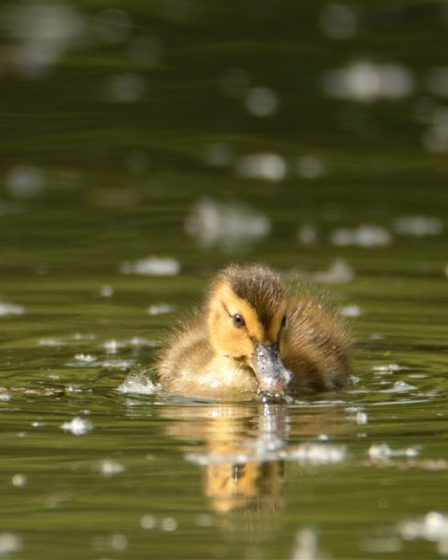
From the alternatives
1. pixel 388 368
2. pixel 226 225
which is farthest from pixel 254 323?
pixel 226 225

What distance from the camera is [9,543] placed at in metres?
4.92

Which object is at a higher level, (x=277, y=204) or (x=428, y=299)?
(x=277, y=204)

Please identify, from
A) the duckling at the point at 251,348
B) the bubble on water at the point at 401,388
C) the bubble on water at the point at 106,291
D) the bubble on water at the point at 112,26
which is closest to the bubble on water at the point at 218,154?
the bubble on water at the point at 112,26

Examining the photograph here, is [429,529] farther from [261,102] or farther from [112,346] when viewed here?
[261,102]

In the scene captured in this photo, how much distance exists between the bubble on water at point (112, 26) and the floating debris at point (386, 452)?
39.0 feet

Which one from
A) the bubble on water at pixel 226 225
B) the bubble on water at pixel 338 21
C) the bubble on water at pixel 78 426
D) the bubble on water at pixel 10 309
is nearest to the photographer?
the bubble on water at pixel 78 426

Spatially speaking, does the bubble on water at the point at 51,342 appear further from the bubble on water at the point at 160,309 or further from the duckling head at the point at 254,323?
the duckling head at the point at 254,323

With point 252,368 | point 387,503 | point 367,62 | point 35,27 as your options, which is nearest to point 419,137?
point 367,62

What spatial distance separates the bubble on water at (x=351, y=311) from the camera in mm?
9086

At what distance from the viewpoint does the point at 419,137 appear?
47.5 ft

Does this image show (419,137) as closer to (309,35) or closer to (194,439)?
(309,35)

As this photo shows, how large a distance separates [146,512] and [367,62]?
11946 mm

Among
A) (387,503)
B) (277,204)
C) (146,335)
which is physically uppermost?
(277,204)

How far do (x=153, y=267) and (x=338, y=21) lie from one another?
26.6 feet
